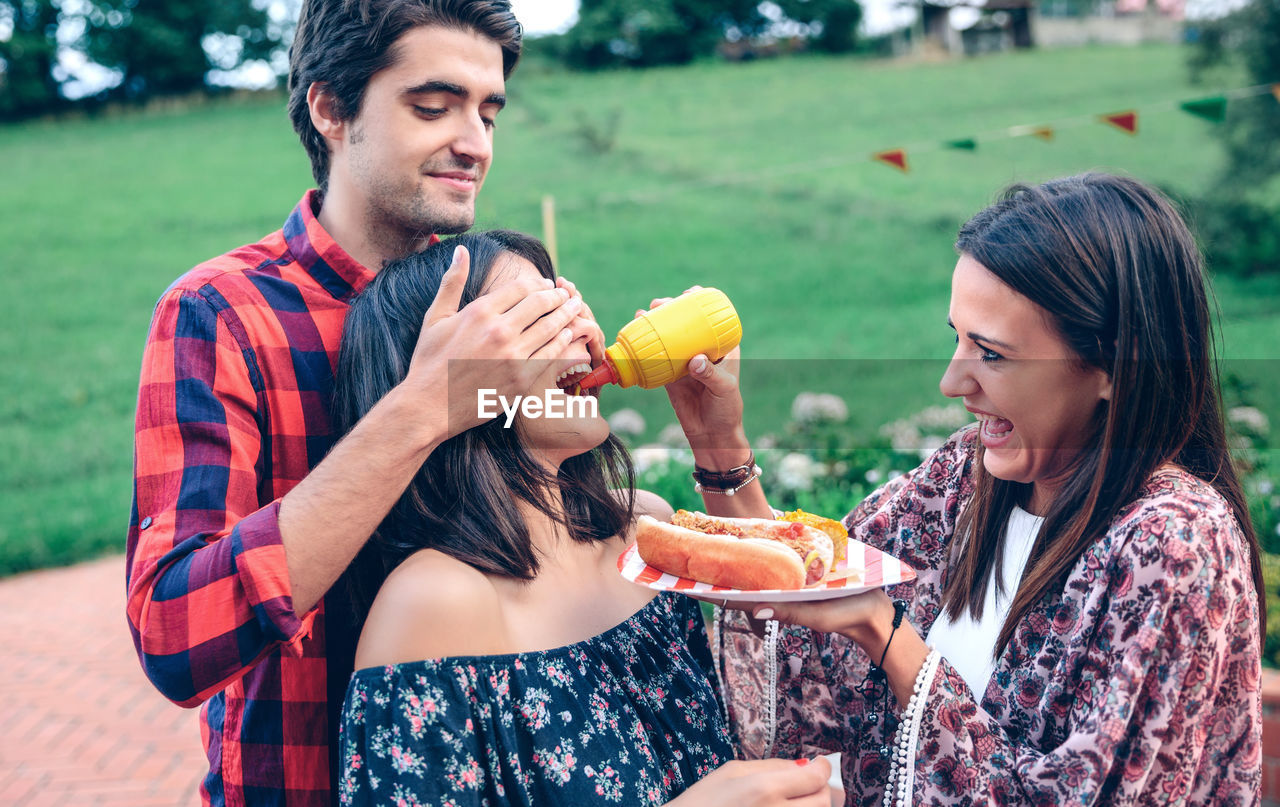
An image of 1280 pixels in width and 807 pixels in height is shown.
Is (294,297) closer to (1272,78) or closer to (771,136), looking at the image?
(1272,78)

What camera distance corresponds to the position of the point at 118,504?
32.1 feet

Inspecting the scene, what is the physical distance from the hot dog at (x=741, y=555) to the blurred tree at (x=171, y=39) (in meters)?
36.7

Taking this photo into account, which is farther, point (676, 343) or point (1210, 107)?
point (1210, 107)

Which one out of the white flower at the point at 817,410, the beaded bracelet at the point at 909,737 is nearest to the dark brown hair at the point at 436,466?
the beaded bracelet at the point at 909,737

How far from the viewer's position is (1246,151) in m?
12.7

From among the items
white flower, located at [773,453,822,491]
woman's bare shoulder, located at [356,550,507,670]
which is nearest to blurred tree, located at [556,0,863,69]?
white flower, located at [773,453,822,491]

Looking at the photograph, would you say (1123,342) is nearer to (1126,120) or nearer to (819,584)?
(819,584)

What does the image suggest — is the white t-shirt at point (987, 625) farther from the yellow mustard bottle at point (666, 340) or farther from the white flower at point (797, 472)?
the white flower at point (797, 472)

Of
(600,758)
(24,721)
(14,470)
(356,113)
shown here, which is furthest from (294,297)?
(14,470)

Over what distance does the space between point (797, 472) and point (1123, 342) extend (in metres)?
3.36

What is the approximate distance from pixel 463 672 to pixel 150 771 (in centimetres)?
406

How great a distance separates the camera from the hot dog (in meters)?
1.86

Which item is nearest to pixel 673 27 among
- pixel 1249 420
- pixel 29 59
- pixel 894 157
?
pixel 29 59

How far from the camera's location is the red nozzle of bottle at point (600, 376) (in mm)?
2189
